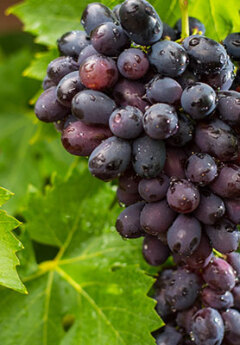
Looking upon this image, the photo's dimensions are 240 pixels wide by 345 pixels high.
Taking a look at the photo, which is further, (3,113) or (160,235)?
(3,113)

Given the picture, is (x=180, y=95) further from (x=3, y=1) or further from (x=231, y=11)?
(x=3, y=1)

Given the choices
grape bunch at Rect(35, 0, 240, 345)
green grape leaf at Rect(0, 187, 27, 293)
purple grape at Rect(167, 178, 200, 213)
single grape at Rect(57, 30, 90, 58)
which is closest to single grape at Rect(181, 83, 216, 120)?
grape bunch at Rect(35, 0, 240, 345)

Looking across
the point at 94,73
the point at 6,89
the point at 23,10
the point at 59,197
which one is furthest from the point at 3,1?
the point at 94,73

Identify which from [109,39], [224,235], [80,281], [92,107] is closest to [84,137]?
[92,107]

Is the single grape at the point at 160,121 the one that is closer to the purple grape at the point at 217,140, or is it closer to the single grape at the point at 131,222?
the purple grape at the point at 217,140

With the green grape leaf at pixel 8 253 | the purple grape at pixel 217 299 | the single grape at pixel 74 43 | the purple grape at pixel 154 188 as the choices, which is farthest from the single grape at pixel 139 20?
the purple grape at pixel 217 299

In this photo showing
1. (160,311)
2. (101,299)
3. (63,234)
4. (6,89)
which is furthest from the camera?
(6,89)

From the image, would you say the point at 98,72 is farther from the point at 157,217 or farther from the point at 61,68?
the point at 157,217
